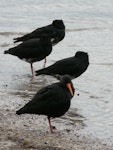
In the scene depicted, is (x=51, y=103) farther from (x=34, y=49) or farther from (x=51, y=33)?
(x=51, y=33)

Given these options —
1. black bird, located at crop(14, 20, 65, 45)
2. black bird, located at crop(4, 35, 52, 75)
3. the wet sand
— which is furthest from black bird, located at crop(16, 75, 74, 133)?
black bird, located at crop(14, 20, 65, 45)

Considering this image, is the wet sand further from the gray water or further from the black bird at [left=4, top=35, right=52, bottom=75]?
the black bird at [left=4, top=35, right=52, bottom=75]

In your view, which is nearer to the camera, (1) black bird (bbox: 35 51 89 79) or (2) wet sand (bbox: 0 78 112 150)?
(2) wet sand (bbox: 0 78 112 150)

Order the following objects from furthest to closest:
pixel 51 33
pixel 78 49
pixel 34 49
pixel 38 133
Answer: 1. pixel 78 49
2. pixel 51 33
3. pixel 34 49
4. pixel 38 133

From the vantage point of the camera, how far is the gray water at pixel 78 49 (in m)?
7.95

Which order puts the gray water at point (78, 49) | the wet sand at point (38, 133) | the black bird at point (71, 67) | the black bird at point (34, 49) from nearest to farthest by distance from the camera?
the wet sand at point (38, 133), the gray water at point (78, 49), the black bird at point (71, 67), the black bird at point (34, 49)

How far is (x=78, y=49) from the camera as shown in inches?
515

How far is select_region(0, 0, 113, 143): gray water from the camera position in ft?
26.1

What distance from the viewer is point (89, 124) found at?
7.16 meters

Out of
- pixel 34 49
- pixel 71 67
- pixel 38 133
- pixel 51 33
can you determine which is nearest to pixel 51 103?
pixel 38 133

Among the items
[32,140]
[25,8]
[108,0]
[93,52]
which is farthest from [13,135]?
[108,0]

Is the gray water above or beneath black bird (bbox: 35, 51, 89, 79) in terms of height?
beneath

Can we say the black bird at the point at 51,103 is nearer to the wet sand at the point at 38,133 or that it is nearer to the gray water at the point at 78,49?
the wet sand at the point at 38,133

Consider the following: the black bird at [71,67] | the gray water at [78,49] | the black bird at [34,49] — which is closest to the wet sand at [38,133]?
the gray water at [78,49]
